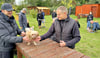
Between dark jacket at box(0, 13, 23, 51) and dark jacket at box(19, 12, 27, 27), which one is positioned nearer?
dark jacket at box(0, 13, 23, 51)

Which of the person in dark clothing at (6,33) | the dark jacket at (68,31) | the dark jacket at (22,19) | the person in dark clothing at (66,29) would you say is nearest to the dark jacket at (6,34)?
the person in dark clothing at (6,33)

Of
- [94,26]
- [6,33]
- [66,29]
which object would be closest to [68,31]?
[66,29]

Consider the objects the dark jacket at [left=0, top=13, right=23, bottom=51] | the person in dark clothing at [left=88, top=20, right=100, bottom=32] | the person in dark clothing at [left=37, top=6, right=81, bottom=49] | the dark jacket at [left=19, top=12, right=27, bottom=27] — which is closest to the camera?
the dark jacket at [left=0, top=13, right=23, bottom=51]

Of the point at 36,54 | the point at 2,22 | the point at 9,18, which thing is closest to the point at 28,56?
the point at 36,54

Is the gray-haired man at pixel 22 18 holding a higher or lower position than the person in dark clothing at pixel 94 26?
higher

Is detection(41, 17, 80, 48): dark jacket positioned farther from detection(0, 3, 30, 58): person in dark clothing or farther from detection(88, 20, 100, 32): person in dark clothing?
detection(88, 20, 100, 32): person in dark clothing

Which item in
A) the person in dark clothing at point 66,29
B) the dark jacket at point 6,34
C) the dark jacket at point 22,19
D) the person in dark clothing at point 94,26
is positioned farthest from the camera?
the person in dark clothing at point 94,26

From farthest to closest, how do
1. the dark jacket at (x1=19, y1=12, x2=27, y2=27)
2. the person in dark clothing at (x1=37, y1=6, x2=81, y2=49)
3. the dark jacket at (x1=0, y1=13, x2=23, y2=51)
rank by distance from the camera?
the dark jacket at (x1=19, y1=12, x2=27, y2=27), the person in dark clothing at (x1=37, y1=6, x2=81, y2=49), the dark jacket at (x1=0, y1=13, x2=23, y2=51)

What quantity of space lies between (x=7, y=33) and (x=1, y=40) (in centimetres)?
24

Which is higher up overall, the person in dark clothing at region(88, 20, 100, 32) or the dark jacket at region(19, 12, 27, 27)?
Result: the dark jacket at region(19, 12, 27, 27)

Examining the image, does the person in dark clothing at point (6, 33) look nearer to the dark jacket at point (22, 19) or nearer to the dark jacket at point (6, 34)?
the dark jacket at point (6, 34)

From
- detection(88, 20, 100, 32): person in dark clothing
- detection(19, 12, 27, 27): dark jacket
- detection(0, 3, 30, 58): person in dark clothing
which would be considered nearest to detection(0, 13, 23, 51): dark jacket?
detection(0, 3, 30, 58): person in dark clothing

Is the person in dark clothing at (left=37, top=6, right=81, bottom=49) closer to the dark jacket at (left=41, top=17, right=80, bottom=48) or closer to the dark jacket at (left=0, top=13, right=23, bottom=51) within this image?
the dark jacket at (left=41, top=17, right=80, bottom=48)

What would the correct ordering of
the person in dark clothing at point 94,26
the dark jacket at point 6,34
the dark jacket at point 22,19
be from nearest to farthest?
the dark jacket at point 6,34
the dark jacket at point 22,19
the person in dark clothing at point 94,26
